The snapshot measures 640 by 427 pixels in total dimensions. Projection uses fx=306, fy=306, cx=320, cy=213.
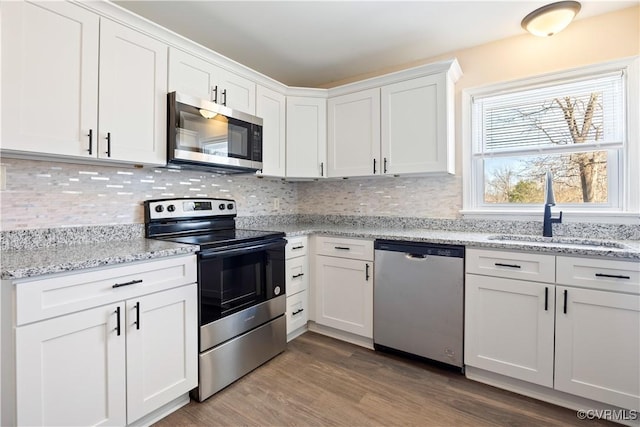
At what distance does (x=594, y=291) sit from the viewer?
5.33 ft

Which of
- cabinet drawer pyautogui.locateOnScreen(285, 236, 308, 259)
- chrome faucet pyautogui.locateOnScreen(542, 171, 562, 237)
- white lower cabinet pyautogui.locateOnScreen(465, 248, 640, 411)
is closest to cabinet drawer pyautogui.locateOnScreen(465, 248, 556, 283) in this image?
white lower cabinet pyautogui.locateOnScreen(465, 248, 640, 411)

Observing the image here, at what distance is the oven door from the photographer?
1.77 metres

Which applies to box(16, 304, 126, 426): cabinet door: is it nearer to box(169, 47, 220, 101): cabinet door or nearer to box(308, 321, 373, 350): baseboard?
box(169, 47, 220, 101): cabinet door

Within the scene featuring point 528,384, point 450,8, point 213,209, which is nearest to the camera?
point 528,384

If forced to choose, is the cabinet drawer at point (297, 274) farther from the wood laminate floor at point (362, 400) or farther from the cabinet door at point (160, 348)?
the cabinet door at point (160, 348)

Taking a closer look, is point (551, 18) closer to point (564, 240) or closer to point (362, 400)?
point (564, 240)

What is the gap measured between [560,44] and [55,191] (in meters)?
3.42

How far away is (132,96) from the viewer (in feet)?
5.72

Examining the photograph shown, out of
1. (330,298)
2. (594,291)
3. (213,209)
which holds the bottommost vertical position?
(330,298)

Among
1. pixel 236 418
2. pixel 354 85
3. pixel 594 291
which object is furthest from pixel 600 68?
pixel 236 418

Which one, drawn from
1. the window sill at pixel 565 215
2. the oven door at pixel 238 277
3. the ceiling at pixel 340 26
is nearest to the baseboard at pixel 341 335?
the oven door at pixel 238 277

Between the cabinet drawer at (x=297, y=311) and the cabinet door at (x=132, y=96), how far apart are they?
1425mm

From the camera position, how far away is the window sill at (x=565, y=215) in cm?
198

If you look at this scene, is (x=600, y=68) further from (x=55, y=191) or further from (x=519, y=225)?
(x=55, y=191)
